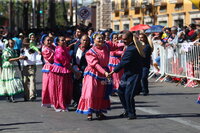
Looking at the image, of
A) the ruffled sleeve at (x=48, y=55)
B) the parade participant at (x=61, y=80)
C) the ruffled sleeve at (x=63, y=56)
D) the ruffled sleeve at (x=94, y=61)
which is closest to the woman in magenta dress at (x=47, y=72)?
the ruffled sleeve at (x=48, y=55)

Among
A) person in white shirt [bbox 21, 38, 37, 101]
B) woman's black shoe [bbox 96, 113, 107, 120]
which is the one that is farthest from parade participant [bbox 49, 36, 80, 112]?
person in white shirt [bbox 21, 38, 37, 101]

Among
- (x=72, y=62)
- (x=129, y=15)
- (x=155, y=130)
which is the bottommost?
(x=155, y=130)

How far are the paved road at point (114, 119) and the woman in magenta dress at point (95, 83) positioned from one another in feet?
0.80

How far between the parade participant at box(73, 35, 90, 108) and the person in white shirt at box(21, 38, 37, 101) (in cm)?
257

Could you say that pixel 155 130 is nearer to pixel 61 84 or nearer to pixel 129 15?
pixel 61 84

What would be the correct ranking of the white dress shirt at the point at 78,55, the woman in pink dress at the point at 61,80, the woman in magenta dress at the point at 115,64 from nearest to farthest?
the white dress shirt at the point at 78,55 → the woman in pink dress at the point at 61,80 → the woman in magenta dress at the point at 115,64

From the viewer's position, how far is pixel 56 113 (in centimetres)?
1345

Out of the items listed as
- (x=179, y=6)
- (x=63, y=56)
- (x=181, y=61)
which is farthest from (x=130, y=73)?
(x=179, y=6)

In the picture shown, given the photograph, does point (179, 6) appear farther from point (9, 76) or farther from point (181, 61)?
point (9, 76)

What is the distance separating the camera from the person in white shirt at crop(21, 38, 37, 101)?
16.4m

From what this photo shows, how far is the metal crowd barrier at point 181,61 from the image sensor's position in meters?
20.1

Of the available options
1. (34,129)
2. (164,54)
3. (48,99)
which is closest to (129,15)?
(164,54)

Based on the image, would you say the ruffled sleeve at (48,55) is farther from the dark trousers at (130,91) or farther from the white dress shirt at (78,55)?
the dark trousers at (130,91)

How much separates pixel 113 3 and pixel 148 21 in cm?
836
